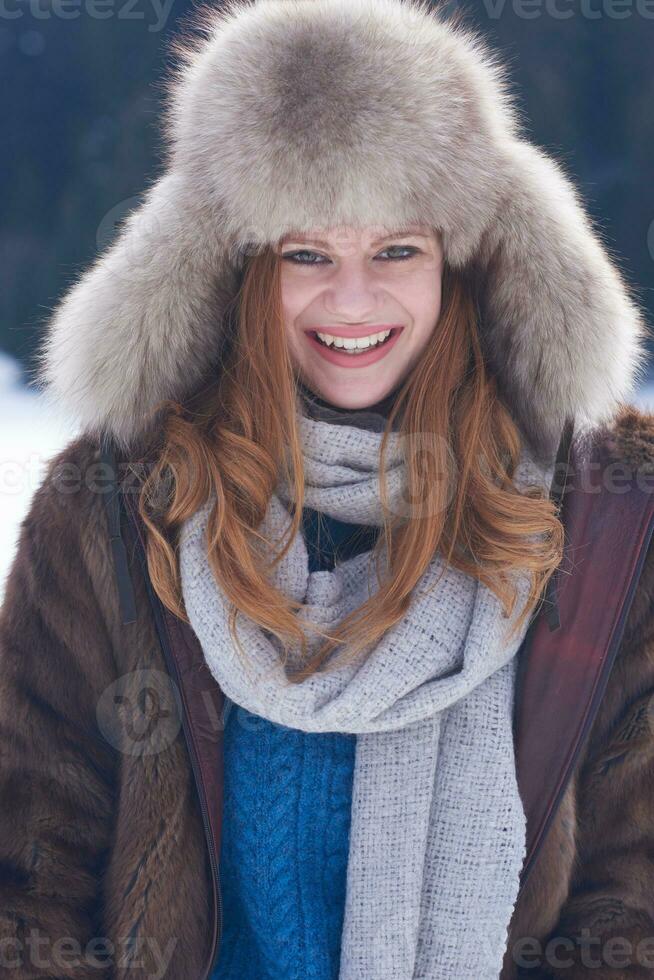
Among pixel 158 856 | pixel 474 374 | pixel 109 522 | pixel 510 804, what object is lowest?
pixel 158 856

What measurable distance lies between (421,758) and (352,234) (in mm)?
681

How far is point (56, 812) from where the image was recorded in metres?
1.24

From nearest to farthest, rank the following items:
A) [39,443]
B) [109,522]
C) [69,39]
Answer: [109,522]
[69,39]
[39,443]

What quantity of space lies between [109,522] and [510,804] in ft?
2.08

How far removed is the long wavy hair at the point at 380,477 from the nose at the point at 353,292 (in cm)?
8

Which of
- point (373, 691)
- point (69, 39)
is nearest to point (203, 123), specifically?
point (373, 691)

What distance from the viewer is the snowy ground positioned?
293 cm

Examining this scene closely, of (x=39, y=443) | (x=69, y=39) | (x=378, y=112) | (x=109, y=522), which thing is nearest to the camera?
(x=378, y=112)

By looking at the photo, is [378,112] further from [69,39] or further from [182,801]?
[69,39]
